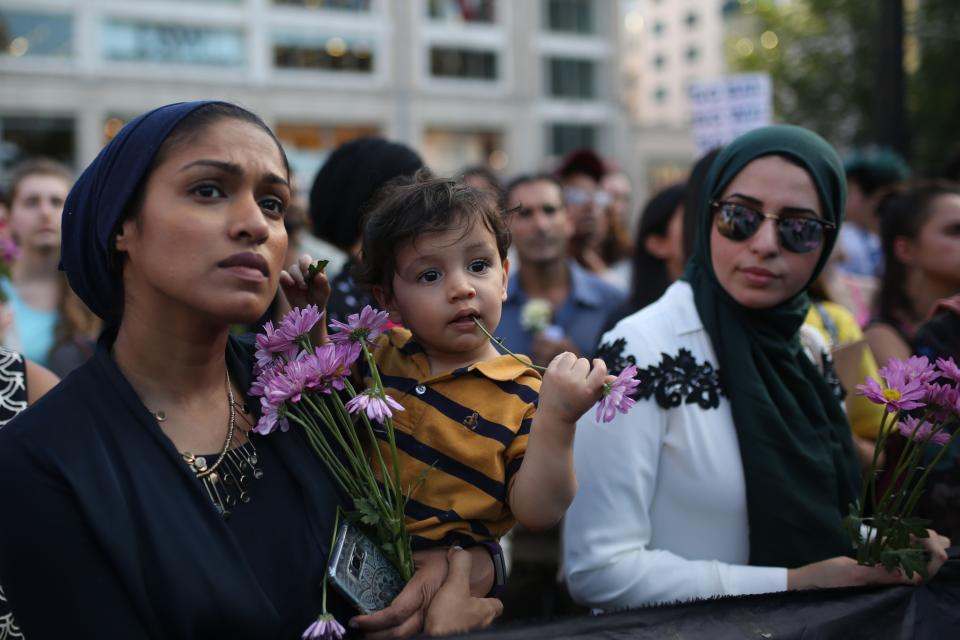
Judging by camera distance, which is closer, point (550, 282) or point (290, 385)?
point (290, 385)

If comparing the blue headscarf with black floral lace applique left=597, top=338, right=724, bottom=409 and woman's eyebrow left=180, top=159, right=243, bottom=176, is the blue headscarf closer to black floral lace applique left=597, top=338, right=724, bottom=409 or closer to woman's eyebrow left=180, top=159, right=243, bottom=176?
woman's eyebrow left=180, top=159, right=243, bottom=176

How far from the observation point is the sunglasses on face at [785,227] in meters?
2.56

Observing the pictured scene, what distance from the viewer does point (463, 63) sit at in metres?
38.6

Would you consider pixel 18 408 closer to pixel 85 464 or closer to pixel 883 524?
pixel 85 464

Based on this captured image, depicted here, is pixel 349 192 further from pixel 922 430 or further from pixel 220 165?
pixel 922 430

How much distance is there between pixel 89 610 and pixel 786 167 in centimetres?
213

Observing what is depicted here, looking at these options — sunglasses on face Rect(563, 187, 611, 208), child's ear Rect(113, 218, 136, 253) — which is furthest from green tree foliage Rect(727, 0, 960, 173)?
child's ear Rect(113, 218, 136, 253)

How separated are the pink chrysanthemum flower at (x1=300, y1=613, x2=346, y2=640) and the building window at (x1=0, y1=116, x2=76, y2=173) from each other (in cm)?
3301

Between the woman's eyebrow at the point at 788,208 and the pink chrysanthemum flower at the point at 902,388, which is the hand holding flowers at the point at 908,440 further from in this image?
the woman's eyebrow at the point at 788,208

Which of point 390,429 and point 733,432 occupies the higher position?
point 390,429

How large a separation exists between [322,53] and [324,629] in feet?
120

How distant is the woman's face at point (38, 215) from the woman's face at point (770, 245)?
4129mm

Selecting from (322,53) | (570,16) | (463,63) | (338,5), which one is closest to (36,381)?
(322,53)

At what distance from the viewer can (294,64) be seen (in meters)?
35.6
